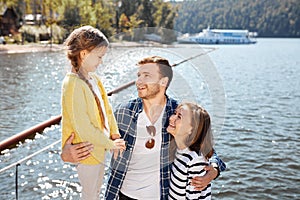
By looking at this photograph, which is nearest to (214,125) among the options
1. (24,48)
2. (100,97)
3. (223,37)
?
(100,97)

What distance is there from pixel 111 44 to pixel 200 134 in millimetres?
594

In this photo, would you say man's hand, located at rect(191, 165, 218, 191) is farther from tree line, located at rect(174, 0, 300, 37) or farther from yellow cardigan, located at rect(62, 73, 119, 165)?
tree line, located at rect(174, 0, 300, 37)

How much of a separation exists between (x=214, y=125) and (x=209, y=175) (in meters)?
0.23

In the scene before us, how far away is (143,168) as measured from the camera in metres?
1.86

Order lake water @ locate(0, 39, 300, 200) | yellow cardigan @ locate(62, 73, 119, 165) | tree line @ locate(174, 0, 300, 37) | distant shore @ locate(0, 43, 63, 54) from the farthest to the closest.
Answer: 1. tree line @ locate(174, 0, 300, 37)
2. distant shore @ locate(0, 43, 63, 54)
3. lake water @ locate(0, 39, 300, 200)
4. yellow cardigan @ locate(62, 73, 119, 165)

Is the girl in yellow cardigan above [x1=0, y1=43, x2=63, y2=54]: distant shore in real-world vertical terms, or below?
above

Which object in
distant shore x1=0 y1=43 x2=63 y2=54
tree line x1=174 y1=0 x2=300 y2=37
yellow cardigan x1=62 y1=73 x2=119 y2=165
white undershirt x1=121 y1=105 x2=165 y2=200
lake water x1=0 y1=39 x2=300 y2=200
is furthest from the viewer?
tree line x1=174 y1=0 x2=300 y2=37

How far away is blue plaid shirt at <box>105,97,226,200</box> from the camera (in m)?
1.83

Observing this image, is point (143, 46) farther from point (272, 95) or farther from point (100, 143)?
point (272, 95)

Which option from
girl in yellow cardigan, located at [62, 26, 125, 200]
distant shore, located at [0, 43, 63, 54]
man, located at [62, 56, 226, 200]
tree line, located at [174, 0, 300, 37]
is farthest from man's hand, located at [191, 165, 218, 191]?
tree line, located at [174, 0, 300, 37]

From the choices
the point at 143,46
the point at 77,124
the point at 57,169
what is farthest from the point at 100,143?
the point at 57,169

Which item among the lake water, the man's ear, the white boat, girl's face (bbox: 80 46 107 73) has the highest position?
girl's face (bbox: 80 46 107 73)

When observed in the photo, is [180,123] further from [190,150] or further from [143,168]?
[143,168]

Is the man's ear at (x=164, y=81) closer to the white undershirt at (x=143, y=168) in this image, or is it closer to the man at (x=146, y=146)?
the man at (x=146, y=146)
